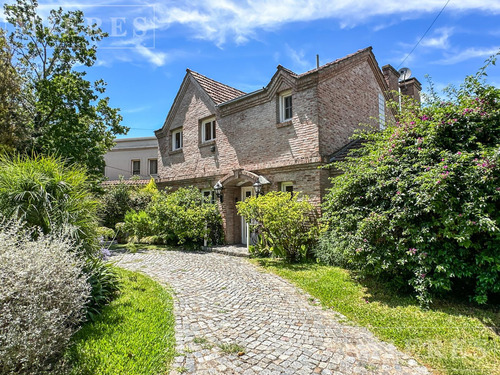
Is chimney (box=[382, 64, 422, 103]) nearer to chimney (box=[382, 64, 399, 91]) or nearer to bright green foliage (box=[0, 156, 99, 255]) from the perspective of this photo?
chimney (box=[382, 64, 399, 91])

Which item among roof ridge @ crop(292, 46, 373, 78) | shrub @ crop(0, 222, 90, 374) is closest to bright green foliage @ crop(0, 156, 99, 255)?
shrub @ crop(0, 222, 90, 374)

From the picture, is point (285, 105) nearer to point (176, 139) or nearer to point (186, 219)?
point (186, 219)

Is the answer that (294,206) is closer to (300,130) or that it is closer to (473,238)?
(300,130)

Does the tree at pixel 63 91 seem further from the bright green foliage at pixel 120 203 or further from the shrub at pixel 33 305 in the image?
the shrub at pixel 33 305

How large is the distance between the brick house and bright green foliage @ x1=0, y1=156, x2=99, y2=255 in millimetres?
6900

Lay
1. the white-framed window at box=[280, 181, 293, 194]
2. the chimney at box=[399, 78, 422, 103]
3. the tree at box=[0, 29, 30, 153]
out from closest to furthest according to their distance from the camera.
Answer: the tree at box=[0, 29, 30, 153]
the white-framed window at box=[280, 181, 293, 194]
the chimney at box=[399, 78, 422, 103]

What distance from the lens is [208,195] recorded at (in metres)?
14.6

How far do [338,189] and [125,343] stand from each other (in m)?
5.62

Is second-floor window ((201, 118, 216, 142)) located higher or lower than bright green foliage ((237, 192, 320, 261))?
higher

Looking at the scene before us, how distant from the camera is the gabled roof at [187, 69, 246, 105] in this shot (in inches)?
588

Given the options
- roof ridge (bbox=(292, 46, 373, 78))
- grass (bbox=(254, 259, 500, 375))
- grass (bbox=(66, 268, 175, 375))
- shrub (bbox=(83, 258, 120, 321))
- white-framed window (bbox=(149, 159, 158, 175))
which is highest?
roof ridge (bbox=(292, 46, 373, 78))

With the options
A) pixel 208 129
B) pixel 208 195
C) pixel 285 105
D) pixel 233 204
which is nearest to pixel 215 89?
pixel 208 129

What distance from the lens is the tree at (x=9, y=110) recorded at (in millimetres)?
10656

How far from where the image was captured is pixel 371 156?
691cm
